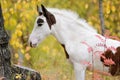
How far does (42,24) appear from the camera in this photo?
23.5ft

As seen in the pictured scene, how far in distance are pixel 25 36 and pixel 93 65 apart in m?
4.95

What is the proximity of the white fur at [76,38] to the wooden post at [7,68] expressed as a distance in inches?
27.5

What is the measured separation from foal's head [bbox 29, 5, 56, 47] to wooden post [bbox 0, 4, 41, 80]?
0.77 m

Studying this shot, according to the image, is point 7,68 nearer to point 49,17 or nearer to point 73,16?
point 49,17

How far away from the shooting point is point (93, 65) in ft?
22.8

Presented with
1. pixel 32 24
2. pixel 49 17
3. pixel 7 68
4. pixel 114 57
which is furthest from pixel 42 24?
pixel 32 24

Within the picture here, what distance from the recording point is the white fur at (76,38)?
22.8 feet

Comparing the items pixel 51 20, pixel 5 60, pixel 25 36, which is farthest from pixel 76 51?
pixel 25 36

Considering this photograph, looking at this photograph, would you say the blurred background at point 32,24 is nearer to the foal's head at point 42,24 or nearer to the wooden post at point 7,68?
the foal's head at point 42,24

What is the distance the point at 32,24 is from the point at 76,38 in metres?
5.74

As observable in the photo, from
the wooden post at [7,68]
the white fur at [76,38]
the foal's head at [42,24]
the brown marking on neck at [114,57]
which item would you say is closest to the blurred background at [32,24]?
the foal's head at [42,24]

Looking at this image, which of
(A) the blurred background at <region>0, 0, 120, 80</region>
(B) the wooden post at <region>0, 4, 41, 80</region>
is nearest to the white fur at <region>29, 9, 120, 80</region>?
(A) the blurred background at <region>0, 0, 120, 80</region>

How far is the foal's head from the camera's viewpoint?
23.4 feet

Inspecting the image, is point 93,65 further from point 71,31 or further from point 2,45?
point 2,45
